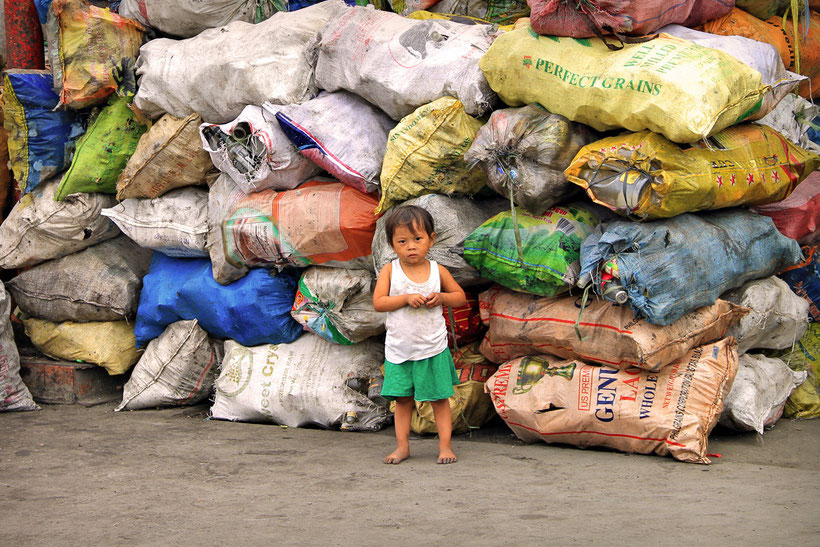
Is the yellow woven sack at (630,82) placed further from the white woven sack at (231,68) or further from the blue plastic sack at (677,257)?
the white woven sack at (231,68)

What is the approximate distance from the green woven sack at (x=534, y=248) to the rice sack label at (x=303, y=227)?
1.89 ft

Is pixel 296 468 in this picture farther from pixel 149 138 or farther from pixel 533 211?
pixel 149 138

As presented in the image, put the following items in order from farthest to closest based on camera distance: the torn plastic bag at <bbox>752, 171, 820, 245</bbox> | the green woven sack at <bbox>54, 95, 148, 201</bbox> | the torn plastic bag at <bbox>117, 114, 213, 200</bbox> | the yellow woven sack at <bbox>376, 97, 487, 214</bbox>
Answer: the green woven sack at <bbox>54, 95, 148, 201</bbox>, the torn plastic bag at <bbox>117, 114, 213, 200</bbox>, the torn plastic bag at <bbox>752, 171, 820, 245</bbox>, the yellow woven sack at <bbox>376, 97, 487, 214</bbox>

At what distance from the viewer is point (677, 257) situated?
300 centimetres

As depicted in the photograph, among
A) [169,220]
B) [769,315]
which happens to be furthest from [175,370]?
[769,315]

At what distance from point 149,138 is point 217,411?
139cm

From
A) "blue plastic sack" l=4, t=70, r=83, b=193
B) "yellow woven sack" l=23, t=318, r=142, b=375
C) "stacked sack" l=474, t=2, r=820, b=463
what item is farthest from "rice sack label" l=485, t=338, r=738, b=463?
"blue plastic sack" l=4, t=70, r=83, b=193

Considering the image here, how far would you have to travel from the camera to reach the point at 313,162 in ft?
12.8

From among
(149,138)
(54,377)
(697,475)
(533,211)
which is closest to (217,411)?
(54,377)

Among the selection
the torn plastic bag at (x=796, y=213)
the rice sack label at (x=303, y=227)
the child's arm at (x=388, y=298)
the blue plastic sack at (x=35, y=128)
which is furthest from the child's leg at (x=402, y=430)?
the blue plastic sack at (x=35, y=128)

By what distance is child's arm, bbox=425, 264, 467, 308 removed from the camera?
3068mm

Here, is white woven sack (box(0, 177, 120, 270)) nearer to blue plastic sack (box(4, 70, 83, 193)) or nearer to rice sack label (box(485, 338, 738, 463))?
blue plastic sack (box(4, 70, 83, 193))

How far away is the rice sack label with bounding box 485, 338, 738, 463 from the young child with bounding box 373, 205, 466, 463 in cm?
34

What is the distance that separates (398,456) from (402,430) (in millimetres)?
104
